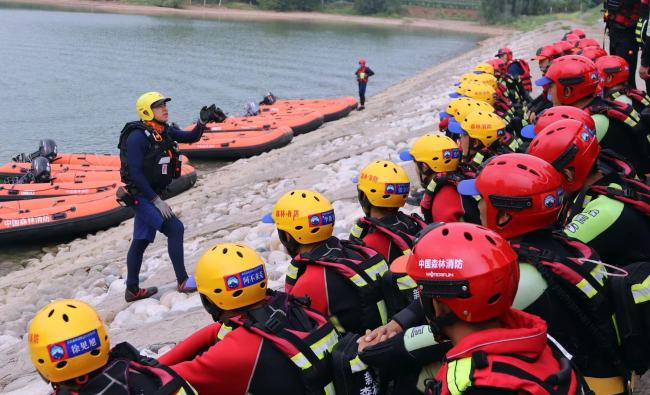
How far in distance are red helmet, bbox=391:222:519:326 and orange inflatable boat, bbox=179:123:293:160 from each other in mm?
15630

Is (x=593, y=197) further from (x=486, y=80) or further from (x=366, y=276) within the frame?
(x=486, y=80)

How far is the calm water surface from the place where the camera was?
25016mm

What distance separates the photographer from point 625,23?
9.27m

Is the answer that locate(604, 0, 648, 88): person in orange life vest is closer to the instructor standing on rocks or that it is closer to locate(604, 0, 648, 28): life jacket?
locate(604, 0, 648, 28): life jacket

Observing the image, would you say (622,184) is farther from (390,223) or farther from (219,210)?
(219,210)

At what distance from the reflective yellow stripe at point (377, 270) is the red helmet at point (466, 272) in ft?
4.39

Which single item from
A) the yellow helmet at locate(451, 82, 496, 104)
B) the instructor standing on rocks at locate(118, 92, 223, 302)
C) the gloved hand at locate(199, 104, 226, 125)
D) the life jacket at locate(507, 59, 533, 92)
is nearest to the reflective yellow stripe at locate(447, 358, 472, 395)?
the instructor standing on rocks at locate(118, 92, 223, 302)

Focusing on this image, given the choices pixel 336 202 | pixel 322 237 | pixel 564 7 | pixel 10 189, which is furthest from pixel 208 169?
pixel 564 7

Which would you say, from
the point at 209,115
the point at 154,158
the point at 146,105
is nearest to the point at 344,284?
the point at 154,158

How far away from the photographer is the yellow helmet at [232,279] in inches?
134

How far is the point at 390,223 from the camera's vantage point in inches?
178

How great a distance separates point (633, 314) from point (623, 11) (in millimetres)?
7561

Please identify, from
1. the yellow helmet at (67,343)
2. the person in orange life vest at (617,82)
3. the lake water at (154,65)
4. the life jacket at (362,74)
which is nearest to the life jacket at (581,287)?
the yellow helmet at (67,343)

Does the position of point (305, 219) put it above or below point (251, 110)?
above
